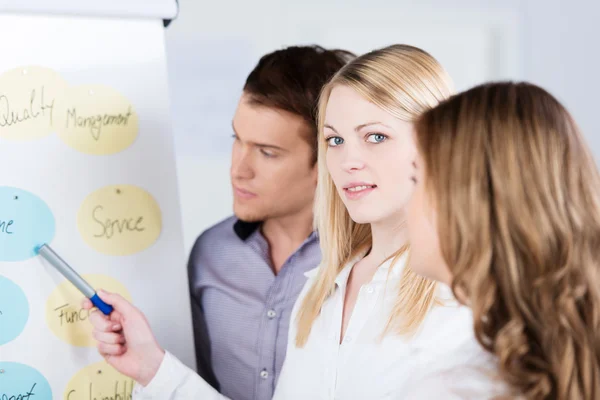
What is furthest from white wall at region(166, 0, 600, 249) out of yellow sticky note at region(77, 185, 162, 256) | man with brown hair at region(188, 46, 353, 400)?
yellow sticky note at region(77, 185, 162, 256)

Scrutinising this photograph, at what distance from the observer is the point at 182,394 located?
4.50ft

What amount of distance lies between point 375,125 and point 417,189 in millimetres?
278

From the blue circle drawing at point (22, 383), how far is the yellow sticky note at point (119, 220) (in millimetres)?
258

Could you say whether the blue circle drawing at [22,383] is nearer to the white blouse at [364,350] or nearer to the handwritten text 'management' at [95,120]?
the white blouse at [364,350]

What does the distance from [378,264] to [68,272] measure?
56 centimetres

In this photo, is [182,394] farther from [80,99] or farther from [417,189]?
[417,189]

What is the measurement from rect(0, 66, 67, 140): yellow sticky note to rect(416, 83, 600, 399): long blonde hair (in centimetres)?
82

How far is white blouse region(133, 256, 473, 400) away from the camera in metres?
1.11

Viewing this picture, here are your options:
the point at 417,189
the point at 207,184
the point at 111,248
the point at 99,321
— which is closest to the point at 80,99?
the point at 111,248

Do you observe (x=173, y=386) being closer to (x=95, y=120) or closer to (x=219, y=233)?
(x=219, y=233)

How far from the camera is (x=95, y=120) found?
1.40m

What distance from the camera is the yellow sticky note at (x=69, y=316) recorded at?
1337 mm

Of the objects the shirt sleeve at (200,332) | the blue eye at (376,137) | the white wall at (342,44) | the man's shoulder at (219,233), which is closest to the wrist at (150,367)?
the shirt sleeve at (200,332)

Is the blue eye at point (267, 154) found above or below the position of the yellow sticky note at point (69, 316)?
above
